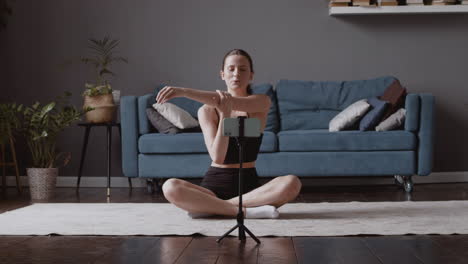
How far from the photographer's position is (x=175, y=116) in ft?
16.0

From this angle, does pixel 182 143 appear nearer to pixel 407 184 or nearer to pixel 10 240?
pixel 407 184

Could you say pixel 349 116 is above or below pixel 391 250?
above

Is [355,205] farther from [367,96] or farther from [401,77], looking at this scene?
[401,77]

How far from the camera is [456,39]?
220 inches

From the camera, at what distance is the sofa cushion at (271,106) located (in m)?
5.21

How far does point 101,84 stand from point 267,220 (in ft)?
9.67

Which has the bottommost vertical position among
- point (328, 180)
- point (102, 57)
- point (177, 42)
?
point (328, 180)

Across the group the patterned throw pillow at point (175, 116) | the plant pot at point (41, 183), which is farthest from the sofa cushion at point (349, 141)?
the plant pot at point (41, 183)

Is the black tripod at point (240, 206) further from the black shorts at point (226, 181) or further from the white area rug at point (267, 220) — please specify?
the black shorts at point (226, 181)

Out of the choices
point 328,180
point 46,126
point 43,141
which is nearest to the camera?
point 46,126

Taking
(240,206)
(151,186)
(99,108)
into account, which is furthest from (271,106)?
(240,206)

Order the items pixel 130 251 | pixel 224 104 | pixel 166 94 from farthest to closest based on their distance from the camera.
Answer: pixel 224 104, pixel 130 251, pixel 166 94

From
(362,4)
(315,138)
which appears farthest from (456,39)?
(315,138)

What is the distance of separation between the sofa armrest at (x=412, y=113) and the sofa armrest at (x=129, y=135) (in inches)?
79.8
